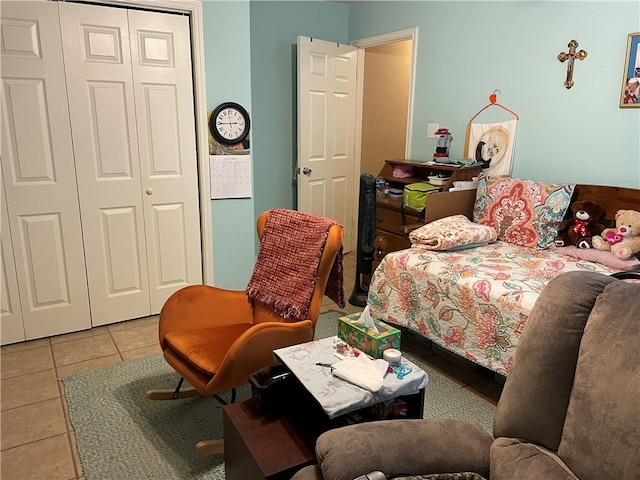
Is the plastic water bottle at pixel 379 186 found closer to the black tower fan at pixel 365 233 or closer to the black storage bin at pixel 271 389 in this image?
the black tower fan at pixel 365 233

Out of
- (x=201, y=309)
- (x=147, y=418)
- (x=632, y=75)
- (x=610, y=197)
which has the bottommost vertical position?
(x=147, y=418)

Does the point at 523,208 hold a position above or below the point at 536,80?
below

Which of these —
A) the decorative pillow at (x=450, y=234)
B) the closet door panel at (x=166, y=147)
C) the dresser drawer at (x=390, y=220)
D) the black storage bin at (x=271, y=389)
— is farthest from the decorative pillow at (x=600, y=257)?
the closet door panel at (x=166, y=147)

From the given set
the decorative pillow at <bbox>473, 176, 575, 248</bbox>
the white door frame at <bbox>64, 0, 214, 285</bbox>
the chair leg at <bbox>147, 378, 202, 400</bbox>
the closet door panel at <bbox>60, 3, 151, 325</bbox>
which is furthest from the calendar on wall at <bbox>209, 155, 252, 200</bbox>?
the decorative pillow at <bbox>473, 176, 575, 248</bbox>

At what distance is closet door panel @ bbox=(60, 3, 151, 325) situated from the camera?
2725 mm

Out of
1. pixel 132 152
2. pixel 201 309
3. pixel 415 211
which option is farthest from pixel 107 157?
pixel 415 211

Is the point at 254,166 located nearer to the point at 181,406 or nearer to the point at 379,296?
the point at 379,296

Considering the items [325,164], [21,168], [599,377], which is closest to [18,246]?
[21,168]

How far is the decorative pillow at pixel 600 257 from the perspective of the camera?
2.40m

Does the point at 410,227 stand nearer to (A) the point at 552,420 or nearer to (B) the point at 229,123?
(B) the point at 229,123

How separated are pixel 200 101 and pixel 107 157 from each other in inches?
27.1

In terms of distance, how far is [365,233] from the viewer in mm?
3352

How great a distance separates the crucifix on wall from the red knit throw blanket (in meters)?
1.84

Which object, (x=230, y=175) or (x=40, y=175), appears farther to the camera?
(x=230, y=175)
